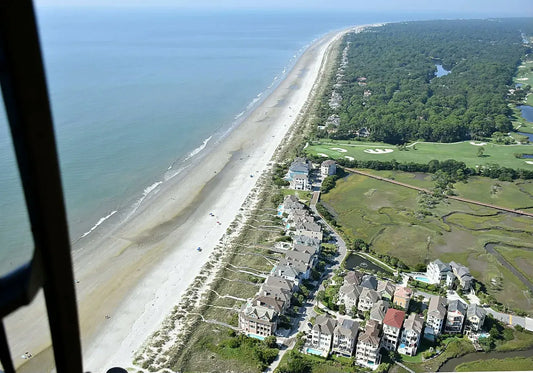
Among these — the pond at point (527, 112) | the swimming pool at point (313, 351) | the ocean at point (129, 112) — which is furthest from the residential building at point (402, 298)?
the pond at point (527, 112)

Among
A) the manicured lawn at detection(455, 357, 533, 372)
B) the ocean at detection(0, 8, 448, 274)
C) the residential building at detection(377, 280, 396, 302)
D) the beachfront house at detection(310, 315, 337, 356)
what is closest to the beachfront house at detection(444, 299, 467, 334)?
the manicured lawn at detection(455, 357, 533, 372)

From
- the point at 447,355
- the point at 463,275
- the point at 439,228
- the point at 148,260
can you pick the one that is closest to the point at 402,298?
the point at 447,355

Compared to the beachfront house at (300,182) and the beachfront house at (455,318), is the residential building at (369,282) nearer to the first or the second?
the beachfront house at (455,318)

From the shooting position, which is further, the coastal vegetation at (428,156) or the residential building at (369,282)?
the coastal vegetation at (428,156)

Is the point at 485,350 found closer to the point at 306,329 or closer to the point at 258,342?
the point at 306,329

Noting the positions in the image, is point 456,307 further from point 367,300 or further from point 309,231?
point 309,231

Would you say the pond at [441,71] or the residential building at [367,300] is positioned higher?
the pond at [441,71]
